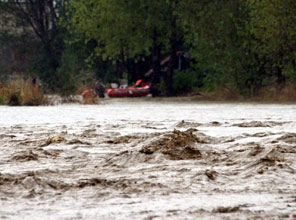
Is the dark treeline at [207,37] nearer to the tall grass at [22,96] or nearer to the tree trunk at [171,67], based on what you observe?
the tree trunk at [171,67]

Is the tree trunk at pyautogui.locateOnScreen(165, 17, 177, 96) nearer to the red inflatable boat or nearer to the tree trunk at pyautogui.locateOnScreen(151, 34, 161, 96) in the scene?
the tree trunk at pyautogui.locateOnScreen(151, 34, 161, 96)

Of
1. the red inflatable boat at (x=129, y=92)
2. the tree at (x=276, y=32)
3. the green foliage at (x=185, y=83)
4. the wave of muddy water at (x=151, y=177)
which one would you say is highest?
the tree at (x=276, y=32)

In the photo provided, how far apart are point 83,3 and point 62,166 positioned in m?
26.0

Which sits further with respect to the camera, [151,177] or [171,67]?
[171,67]

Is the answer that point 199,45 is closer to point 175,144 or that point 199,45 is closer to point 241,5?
point 241,5

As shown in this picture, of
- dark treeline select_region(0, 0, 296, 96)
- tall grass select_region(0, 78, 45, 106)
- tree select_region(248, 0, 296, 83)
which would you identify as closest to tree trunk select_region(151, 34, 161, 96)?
dark treeline select_region(0, 0, 296, 96)

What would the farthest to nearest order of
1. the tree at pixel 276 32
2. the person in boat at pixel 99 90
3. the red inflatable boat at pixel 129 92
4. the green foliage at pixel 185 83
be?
the green foliage at pixel 185 83 < the person in boat at pixel 99 90 < the red inflatable boat at pixel 129 92 < the tree at pixel 276 32

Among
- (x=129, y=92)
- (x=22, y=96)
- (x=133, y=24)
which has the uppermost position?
(x=133, y=24)

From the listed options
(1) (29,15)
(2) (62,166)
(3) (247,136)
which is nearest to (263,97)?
(3) (247,136)

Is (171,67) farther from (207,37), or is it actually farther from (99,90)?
(207,37)

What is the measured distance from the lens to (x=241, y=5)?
84.3 feet

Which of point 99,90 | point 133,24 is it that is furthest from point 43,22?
point 133,24

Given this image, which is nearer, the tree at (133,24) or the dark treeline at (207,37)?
the dark treeline at (207,37)

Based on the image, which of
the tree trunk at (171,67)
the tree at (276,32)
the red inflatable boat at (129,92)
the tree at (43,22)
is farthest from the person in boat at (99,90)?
the tree at (43,22)
